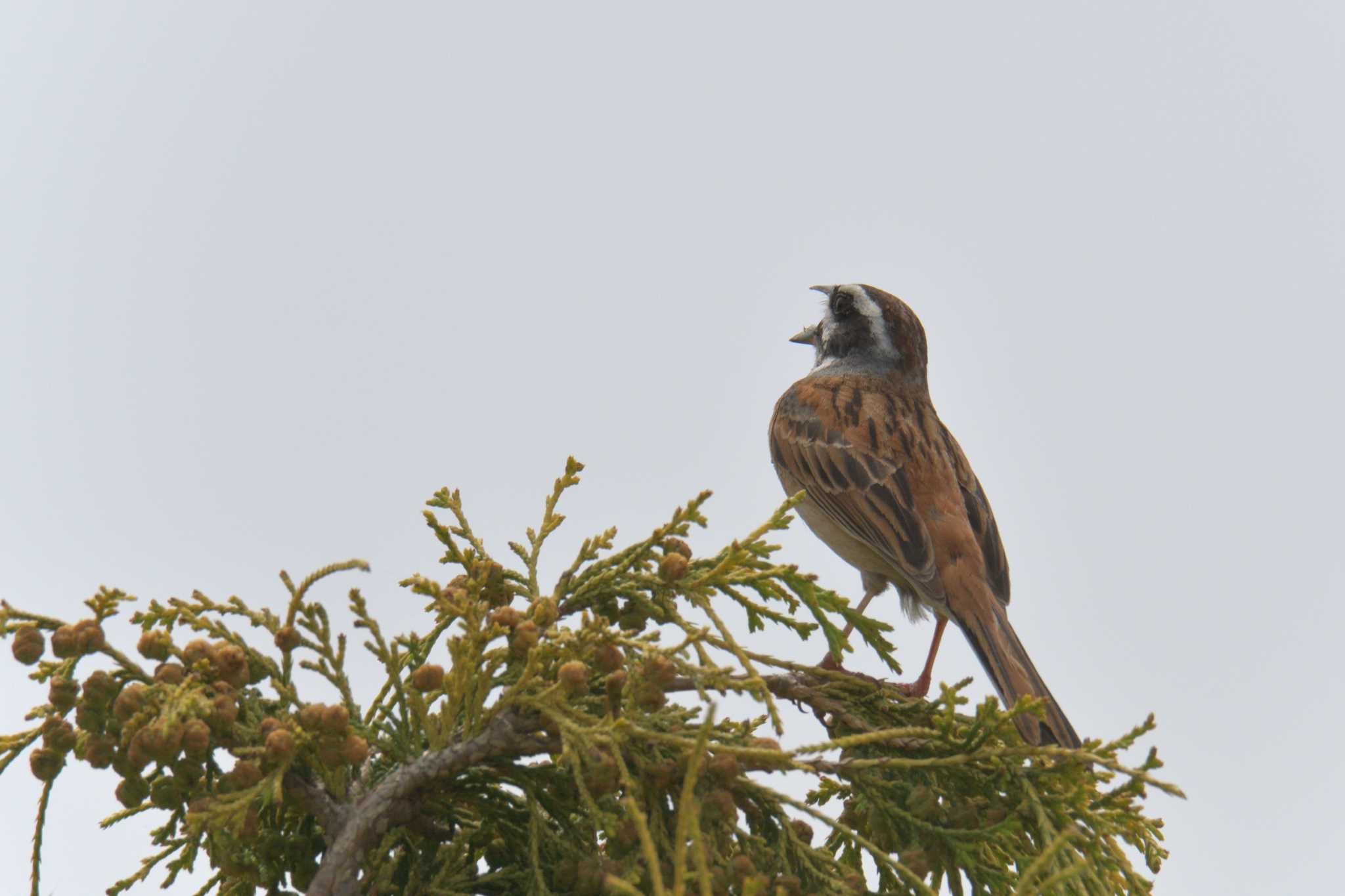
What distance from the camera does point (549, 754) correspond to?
336 cm

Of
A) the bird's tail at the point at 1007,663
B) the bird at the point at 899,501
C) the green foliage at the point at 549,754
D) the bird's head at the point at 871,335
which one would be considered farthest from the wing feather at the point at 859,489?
the green foliage at the point at 549,754

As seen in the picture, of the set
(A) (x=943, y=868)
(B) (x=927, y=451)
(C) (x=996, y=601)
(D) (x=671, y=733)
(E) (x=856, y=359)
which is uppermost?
(E) (x=856, y=359)

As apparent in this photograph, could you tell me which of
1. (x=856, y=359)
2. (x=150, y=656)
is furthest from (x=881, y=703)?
(x=856, y=359)

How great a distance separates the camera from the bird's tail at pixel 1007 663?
445cm

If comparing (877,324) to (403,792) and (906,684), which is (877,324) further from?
(403,792)

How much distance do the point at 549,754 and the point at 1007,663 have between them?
2.52 metres

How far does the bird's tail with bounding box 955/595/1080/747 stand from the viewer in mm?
4453

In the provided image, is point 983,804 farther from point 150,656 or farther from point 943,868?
point 150,656

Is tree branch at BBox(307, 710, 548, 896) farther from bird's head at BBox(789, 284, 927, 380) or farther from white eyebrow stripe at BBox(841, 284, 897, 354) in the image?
white eyebrow stripe at BBox(841, 284, 897, 354)

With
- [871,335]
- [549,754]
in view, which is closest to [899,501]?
[871,335]

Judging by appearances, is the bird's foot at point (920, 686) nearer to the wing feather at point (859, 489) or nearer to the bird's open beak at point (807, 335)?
the wing feather at point (859, 489)

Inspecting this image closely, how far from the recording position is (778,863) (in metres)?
3.28

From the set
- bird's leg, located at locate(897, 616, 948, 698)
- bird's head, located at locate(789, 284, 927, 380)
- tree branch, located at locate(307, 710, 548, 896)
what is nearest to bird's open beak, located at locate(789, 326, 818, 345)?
bird's head, located at locate(789, 284, 927, 380)

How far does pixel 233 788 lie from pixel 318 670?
1.32 ft
